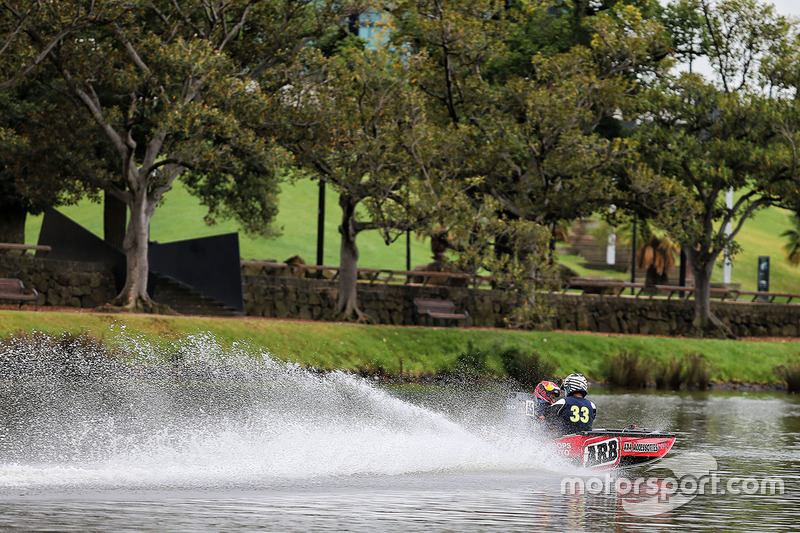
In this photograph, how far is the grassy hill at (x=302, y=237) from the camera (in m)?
90.4

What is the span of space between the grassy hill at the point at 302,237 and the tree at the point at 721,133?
40.6 metres

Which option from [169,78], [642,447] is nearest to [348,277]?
[169,78]

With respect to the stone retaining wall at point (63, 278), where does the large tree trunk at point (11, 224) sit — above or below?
above

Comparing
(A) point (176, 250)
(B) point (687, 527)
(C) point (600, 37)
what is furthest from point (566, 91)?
(B) point (687, 527)

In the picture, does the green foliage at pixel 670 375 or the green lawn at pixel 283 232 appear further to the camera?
the green lawn at pixel 283 232

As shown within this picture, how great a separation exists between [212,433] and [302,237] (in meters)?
77.2

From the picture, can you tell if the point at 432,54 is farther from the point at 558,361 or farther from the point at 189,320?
the point at 189,320

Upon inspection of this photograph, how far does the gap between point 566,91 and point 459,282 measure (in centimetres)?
1116

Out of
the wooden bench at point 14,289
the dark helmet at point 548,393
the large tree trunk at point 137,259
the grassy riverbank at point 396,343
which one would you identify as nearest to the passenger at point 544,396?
the dark helmet at point 548,393

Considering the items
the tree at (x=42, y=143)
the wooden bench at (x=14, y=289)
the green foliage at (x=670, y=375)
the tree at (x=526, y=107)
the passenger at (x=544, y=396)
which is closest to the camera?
the passenger at (x=544, y=396)

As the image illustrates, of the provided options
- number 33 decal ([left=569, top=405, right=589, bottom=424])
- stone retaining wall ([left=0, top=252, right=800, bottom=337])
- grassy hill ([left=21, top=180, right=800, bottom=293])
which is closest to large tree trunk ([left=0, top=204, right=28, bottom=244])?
stone retaining wall ([left=0, top=252, right=800, bottom=337])

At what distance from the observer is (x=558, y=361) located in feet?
124

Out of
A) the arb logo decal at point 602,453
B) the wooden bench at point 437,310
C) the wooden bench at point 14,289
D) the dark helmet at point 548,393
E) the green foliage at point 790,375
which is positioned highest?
the wooden bench at point 14,289

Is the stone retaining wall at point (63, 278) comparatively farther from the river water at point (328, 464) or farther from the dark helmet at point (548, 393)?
the dark helmet at point (548, 393)
